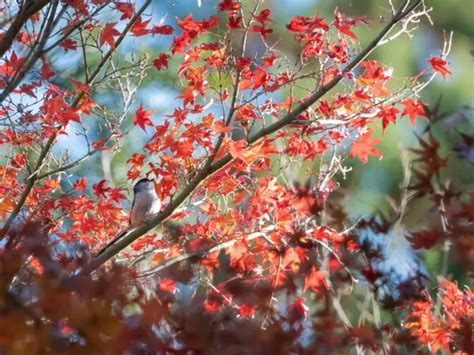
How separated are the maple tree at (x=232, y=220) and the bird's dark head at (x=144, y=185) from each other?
0.18 metres

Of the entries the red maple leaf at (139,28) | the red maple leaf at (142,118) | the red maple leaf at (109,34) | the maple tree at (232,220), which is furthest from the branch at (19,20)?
the red maple leaf at (142,118)

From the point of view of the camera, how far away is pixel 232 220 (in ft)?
12.5

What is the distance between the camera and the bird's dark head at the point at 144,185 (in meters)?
4.30

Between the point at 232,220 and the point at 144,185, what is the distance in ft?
2.57

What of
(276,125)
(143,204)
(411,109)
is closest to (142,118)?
(143,204)

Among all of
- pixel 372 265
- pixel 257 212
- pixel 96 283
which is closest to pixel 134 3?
pixel 257 212

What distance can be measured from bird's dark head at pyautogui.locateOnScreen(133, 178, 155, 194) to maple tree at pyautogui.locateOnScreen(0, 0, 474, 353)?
18 cm

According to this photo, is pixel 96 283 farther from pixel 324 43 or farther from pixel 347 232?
pixel 324 43

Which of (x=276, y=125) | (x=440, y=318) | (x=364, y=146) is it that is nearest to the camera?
(x=440, y=318)

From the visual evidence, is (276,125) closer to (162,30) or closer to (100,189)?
(162,30)

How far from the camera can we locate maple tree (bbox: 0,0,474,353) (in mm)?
1518

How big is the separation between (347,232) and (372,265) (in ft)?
3.20

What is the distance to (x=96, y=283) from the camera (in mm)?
1549

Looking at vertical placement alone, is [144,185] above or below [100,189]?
above
